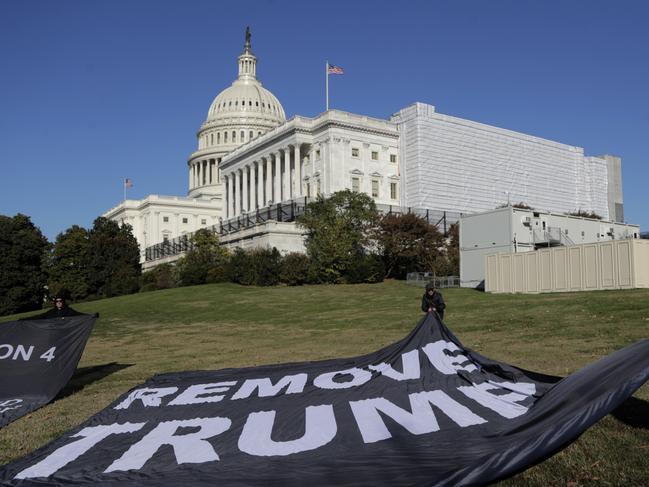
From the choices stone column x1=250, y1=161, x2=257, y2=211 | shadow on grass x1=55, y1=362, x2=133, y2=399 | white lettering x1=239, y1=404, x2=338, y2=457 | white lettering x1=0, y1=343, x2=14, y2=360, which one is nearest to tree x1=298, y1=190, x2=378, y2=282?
stone column x1=250, y1=161, x2=257, y2=211

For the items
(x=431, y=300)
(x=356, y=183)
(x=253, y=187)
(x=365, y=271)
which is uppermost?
(x=253, y=187)

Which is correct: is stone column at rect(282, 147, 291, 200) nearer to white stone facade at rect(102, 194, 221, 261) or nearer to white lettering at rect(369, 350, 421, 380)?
white stone facade at rect(102, 194, 221, 261)

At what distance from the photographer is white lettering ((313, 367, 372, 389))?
10.1m

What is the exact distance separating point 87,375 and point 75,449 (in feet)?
31.6

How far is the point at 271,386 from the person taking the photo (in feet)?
33.9

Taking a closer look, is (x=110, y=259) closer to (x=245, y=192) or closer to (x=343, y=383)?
(x=245, y=192)

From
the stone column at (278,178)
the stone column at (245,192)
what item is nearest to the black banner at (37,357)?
the stone column at (278,178)

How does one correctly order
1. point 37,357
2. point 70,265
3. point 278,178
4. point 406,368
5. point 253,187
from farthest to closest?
point 253,187
point 278,178
point 70,265
point 37,357
point 406,368

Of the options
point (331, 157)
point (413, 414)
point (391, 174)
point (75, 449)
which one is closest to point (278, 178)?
point (331, 157)

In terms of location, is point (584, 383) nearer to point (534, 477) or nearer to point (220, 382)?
point (534, 477)

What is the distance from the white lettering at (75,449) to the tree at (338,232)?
5117 centimetres

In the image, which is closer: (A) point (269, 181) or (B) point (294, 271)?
(B) point (294, 271)

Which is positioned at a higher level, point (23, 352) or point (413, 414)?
point (23, 352)

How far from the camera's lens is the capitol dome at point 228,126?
458ft
